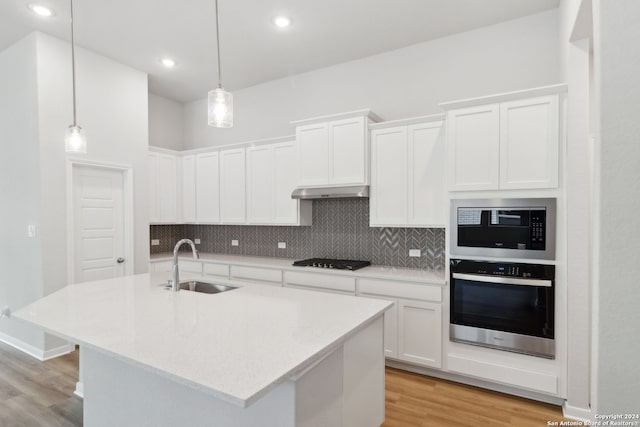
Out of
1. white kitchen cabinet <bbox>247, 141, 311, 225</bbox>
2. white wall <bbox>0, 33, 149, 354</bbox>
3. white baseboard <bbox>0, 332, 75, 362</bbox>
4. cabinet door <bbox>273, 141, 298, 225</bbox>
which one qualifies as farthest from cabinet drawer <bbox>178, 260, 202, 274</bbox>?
white baseboard <bbox>0, 332, 75, 362</bbox>

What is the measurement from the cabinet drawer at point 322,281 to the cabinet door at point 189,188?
1.98 metres

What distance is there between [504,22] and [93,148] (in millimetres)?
4466

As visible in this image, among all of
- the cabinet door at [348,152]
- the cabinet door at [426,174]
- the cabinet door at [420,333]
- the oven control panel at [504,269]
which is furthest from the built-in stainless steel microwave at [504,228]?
the cabinet door at [348,152]

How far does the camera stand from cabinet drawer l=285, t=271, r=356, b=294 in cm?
333

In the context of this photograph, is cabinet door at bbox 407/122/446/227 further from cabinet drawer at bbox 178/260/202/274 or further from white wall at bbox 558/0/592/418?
cabinet drawer at bbox 178/260/202/274

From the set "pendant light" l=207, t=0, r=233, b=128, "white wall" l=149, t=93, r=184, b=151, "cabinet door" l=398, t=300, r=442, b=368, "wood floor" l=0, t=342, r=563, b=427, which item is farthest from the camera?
"white wall" l=149, t=93, r=184, b=151

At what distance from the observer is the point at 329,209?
411 centimetres

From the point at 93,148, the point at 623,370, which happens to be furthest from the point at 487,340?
the point at 93,148

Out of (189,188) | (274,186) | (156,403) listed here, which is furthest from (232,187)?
(156,403)

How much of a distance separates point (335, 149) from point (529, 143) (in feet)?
5.79

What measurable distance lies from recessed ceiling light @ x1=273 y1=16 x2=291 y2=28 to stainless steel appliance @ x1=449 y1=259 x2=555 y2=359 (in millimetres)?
2644

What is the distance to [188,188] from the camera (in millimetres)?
4883

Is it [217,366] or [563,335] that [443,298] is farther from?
[217,366]

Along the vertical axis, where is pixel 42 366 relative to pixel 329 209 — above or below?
below
